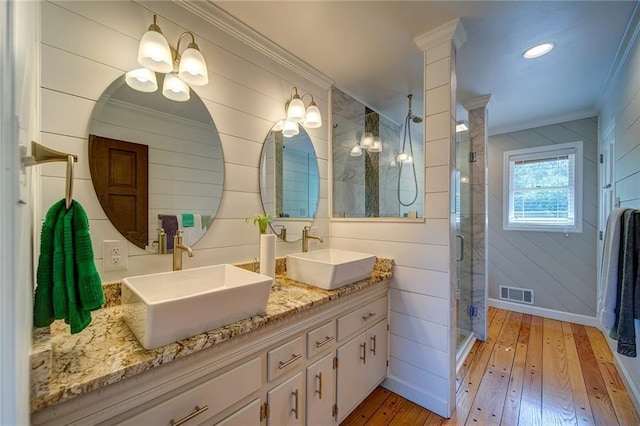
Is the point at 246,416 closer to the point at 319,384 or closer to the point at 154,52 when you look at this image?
the point at 319,384

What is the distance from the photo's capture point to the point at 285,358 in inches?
47.1

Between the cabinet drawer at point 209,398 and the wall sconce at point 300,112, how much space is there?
5.04 ft

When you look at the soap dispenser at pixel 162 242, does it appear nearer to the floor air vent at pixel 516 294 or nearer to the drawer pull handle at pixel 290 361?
the drawer pull handle at pixel 290 361

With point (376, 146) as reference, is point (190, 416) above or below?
below

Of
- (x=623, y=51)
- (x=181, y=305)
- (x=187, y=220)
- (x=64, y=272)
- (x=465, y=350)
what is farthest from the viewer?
(x=465, y=350)

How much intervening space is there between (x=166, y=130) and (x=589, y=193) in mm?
4208

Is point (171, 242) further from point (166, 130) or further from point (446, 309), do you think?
point (446, 309)

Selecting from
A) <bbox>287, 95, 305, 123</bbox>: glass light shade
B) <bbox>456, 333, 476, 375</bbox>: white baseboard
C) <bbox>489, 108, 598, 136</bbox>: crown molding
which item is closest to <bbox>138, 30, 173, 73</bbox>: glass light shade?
<bbox>287, 95, 305, 123</bbox>: glass light shade

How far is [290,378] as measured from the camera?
122 cm

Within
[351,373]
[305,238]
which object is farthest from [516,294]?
[305,238]

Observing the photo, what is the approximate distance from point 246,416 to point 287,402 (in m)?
0.23

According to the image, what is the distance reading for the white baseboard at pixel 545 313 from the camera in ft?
9.88

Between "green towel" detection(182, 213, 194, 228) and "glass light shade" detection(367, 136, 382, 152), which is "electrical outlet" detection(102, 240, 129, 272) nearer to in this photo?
"green towel" detection(182, 213, 194, 228)

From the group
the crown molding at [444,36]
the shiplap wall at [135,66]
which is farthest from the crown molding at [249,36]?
the crown molding at [444,36]
